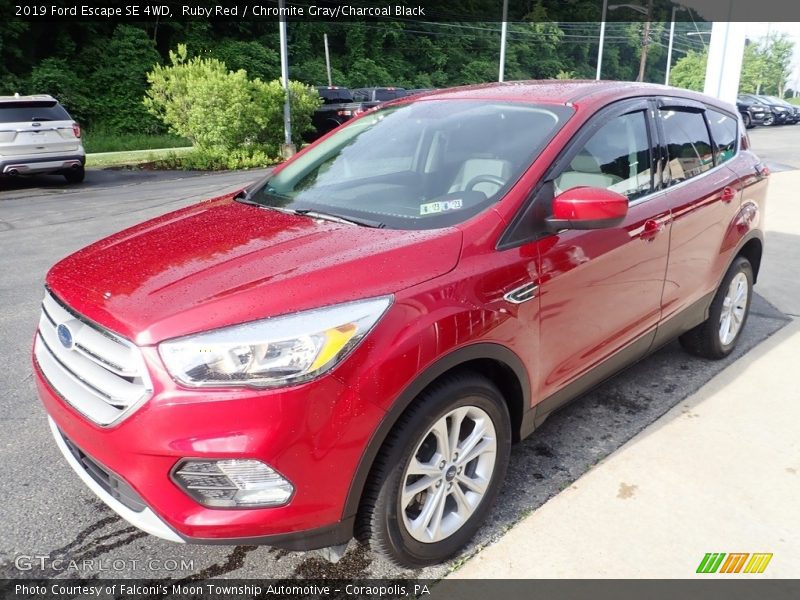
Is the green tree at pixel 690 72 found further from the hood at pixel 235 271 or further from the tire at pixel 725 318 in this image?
the hood at pixel 235 271

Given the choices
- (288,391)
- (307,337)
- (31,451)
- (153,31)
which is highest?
(153,31)

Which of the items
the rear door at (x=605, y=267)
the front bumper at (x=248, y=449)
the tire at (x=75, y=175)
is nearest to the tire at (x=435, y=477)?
the front bumper at (x=248, y=449)

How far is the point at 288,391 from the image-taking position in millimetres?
1893

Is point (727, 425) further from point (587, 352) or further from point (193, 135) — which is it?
point (193, 135)

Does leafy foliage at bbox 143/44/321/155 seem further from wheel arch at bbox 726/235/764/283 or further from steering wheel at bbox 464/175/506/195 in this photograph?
steering wheel at bbox 464/175/506/195

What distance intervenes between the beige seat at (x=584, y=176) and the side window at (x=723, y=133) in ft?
4.51

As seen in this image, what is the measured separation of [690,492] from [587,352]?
2.47ft

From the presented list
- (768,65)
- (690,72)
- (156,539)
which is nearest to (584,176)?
(156,539)

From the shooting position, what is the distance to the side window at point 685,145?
349cm

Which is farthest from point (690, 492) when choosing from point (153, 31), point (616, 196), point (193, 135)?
point (153, 31)

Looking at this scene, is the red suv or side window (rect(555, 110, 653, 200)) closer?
the red suv

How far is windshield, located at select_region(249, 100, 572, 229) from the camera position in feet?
8.73

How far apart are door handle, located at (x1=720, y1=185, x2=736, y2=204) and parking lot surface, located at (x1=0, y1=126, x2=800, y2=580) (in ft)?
3.54

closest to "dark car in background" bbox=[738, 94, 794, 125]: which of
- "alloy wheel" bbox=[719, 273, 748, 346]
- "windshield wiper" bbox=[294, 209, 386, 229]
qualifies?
"alloy wheel" bbox=[719, 273, 748, 346]
